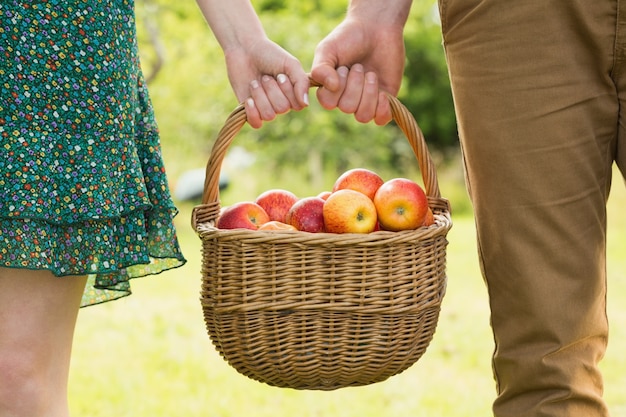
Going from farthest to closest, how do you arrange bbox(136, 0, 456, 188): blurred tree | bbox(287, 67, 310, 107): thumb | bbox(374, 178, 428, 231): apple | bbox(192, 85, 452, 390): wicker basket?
bbox(136, 0, 456, 188): blurred tree, bbox(287, 67, 310, 107): thumb, bbox(374, 178, 428, 231): apple, bbox(192, 85, 452, 390): wicker basket

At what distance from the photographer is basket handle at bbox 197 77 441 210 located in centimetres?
184

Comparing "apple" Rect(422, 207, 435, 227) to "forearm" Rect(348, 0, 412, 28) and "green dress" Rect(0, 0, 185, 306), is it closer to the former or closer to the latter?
"forearm" Rect(348, 0, 412, 28)

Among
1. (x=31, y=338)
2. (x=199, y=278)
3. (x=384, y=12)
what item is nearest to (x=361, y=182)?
(x=384, y=12)

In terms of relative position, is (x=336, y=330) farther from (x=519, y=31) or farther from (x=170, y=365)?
(x=170, y=365)

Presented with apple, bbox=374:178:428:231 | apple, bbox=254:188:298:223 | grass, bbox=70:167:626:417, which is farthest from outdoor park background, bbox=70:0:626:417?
apple, bbox=374:178:428:231

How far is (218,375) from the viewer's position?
3477 millimetres

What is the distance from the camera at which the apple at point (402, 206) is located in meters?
1.74

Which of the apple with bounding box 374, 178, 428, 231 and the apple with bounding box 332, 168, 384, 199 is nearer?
the apple with bounding box 374, 178, 428, 231

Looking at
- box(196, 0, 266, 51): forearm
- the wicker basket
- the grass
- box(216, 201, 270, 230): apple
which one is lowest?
the grass

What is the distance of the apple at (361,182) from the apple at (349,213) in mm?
109

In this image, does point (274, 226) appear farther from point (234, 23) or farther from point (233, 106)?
point (233, 106)

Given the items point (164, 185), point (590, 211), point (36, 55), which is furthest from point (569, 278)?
point (36, 55)

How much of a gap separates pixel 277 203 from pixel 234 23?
1.45 feet

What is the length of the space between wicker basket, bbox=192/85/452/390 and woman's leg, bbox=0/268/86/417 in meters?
0.32
